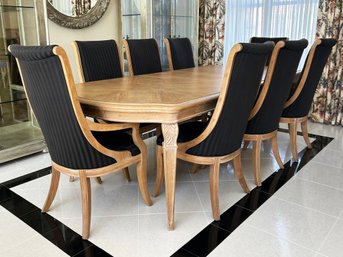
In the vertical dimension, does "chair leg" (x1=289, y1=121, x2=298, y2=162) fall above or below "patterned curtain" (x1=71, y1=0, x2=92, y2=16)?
below

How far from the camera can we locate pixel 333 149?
3.24 meters

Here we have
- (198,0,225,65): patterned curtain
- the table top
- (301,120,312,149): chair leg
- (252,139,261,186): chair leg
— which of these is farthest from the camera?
(198,0,225,65): patterned curtain

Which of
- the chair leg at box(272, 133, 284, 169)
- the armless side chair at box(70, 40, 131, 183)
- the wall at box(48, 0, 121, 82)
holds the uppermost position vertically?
the wall at box(48, 0, 121, 82)

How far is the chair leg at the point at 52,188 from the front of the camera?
197cm

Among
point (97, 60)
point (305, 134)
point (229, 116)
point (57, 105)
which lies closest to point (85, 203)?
point (57, 105)

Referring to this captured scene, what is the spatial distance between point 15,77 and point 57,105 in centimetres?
170

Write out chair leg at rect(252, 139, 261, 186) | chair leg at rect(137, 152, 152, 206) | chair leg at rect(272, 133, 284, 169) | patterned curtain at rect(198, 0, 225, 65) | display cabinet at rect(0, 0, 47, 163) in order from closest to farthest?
chair leg at rect(137, 152, 152, 206), chair leg at rect(252, 139, 261, 186), chair leg at rect(272, 133, 284, 169), display cabinet at rect(0, 0, 47, 163), patterned curtain at rect(198, 0, 225, 65)

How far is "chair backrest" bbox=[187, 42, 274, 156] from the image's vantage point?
5.65ft

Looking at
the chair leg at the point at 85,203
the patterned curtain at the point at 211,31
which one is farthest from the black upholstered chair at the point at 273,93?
the patterned curtain at the point at 211,31

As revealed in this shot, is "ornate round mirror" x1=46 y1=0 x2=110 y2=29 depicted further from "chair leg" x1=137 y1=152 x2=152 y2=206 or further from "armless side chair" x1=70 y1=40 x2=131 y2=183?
"chair leg" x1=137 y1=152 x2=152 y2=206

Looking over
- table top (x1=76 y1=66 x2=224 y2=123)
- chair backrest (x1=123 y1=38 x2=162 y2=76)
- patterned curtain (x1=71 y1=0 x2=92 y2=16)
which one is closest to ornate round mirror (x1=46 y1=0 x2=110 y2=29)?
patterned curtain (x1=71 y1=0 x2=92 y2=16)

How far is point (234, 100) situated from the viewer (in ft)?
5.97

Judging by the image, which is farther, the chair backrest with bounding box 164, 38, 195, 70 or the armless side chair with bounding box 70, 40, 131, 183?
the chair backrest with bounding box 164, 38, 195, 70

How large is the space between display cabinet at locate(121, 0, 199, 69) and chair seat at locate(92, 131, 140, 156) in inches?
87.7
